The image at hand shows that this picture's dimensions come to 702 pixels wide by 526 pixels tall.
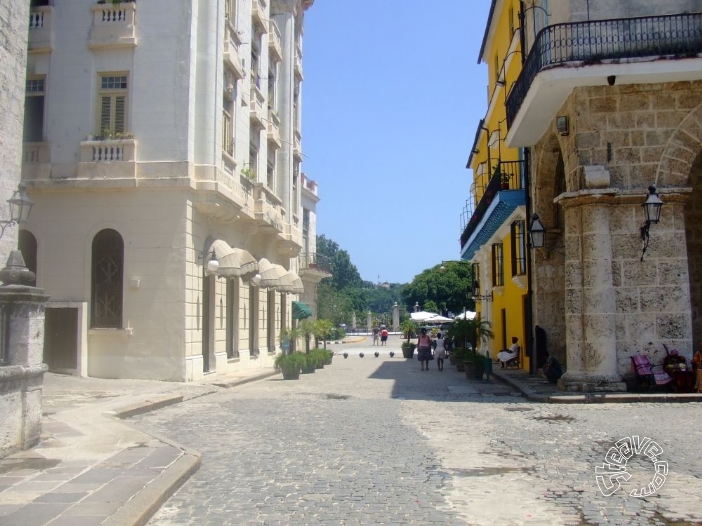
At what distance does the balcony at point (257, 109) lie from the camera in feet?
77.6

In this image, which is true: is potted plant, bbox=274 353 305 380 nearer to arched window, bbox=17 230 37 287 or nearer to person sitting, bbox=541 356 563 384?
arched window, bbox=17 230 37 287

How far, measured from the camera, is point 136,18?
59.2 feet

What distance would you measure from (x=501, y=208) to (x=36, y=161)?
12.3 metres

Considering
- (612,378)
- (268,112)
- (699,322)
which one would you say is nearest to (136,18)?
(268,112)

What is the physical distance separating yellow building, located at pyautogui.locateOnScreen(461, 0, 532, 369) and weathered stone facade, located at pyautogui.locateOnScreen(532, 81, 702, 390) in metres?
4.85

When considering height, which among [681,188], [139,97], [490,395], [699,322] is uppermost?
[139,97]

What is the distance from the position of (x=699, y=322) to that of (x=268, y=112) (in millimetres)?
16749

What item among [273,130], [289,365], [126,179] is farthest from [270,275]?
[126,179]

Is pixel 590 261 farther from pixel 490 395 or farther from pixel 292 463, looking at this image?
pixel 292 463

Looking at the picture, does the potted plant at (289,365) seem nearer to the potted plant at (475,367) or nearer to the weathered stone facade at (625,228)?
the potted plant at (475,367)

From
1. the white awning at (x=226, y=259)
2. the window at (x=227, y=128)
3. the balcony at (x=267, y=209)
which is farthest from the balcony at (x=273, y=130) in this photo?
the white awning at (x=226, y=259)

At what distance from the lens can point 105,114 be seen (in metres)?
18.1

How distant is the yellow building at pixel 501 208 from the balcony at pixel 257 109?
26.1 feet

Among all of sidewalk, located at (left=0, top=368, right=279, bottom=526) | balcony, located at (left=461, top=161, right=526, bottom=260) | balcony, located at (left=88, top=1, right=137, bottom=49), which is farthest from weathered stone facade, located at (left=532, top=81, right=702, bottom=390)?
balcony, located at (left=88, top=1, right=137, bottom=49)
